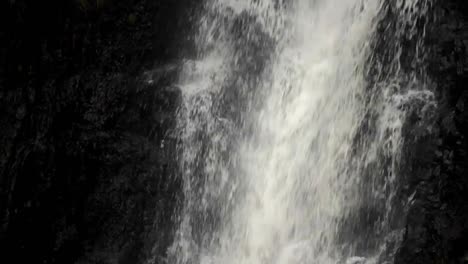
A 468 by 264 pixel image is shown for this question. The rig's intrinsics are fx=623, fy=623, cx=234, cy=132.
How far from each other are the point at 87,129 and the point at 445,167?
6.71m

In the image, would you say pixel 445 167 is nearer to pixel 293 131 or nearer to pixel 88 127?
pixel 293 131

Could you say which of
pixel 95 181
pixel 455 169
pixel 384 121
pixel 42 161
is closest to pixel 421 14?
pixel 384 121

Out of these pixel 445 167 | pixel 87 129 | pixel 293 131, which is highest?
pixel 87 129

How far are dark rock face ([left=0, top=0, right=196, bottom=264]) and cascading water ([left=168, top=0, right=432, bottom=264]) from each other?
570 millimetres

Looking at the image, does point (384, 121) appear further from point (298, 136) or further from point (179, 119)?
point (179, 119)

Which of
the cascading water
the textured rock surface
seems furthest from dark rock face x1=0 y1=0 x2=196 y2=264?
the cascading water

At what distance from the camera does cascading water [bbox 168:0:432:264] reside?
9469mm

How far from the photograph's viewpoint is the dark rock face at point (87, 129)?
1138 centimetres

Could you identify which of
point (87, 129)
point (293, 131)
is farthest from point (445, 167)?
point (87, 129)

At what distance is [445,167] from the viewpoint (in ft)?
29.3

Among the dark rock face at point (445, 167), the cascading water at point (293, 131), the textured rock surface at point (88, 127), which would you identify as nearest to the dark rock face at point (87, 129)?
the textured rock surface at point (88, 127)

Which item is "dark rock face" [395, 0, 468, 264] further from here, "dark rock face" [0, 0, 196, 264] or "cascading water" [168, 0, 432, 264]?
"dark rock face" [0, 0, 196, 264]

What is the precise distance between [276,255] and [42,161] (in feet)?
17.3

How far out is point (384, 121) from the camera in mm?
9625
